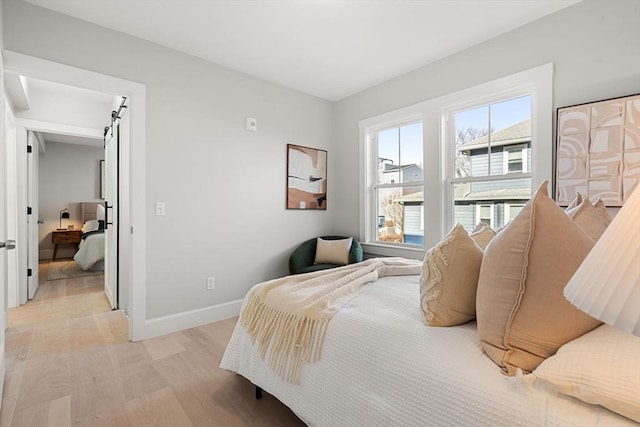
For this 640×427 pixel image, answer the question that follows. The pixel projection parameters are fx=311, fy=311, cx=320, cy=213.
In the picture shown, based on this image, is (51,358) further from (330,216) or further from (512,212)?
(512,212)

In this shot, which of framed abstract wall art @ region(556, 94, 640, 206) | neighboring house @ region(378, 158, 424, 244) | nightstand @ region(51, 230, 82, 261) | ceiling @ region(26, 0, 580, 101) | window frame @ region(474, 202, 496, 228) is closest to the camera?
framed abstract wall art @ region(556, 94, 640, 206)

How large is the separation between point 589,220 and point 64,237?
26.8 ft

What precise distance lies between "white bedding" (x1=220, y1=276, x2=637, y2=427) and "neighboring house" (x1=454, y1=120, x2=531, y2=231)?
1681 millimetres

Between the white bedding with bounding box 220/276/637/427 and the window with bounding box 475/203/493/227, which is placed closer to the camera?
the white bedding with bounding box 220/276/637/427

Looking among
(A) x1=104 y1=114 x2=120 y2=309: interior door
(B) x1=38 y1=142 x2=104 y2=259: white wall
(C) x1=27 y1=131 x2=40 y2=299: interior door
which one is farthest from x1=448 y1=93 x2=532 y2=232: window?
(B) x1=38 y1=142 x2=104 y2=259: white wall

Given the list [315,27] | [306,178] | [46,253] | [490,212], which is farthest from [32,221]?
[490,212]

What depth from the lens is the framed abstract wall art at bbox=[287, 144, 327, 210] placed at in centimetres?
370

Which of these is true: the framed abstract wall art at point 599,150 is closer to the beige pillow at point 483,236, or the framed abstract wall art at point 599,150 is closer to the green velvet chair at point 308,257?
the beige pillow at point 483,236

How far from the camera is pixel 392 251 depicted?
350cm

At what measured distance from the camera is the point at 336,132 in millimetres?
4145

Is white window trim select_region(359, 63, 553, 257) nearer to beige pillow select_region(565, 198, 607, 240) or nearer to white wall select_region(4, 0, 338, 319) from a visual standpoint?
white wall select_region(4, 0, 338, 319)

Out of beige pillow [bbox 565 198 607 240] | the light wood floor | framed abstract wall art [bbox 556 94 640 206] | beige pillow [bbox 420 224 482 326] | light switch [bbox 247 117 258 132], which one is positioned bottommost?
the light wood floor

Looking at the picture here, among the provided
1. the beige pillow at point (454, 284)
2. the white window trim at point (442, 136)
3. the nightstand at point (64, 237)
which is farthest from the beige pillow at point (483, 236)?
the nightstand at point (64, 237)

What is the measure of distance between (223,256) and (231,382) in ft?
4.66
